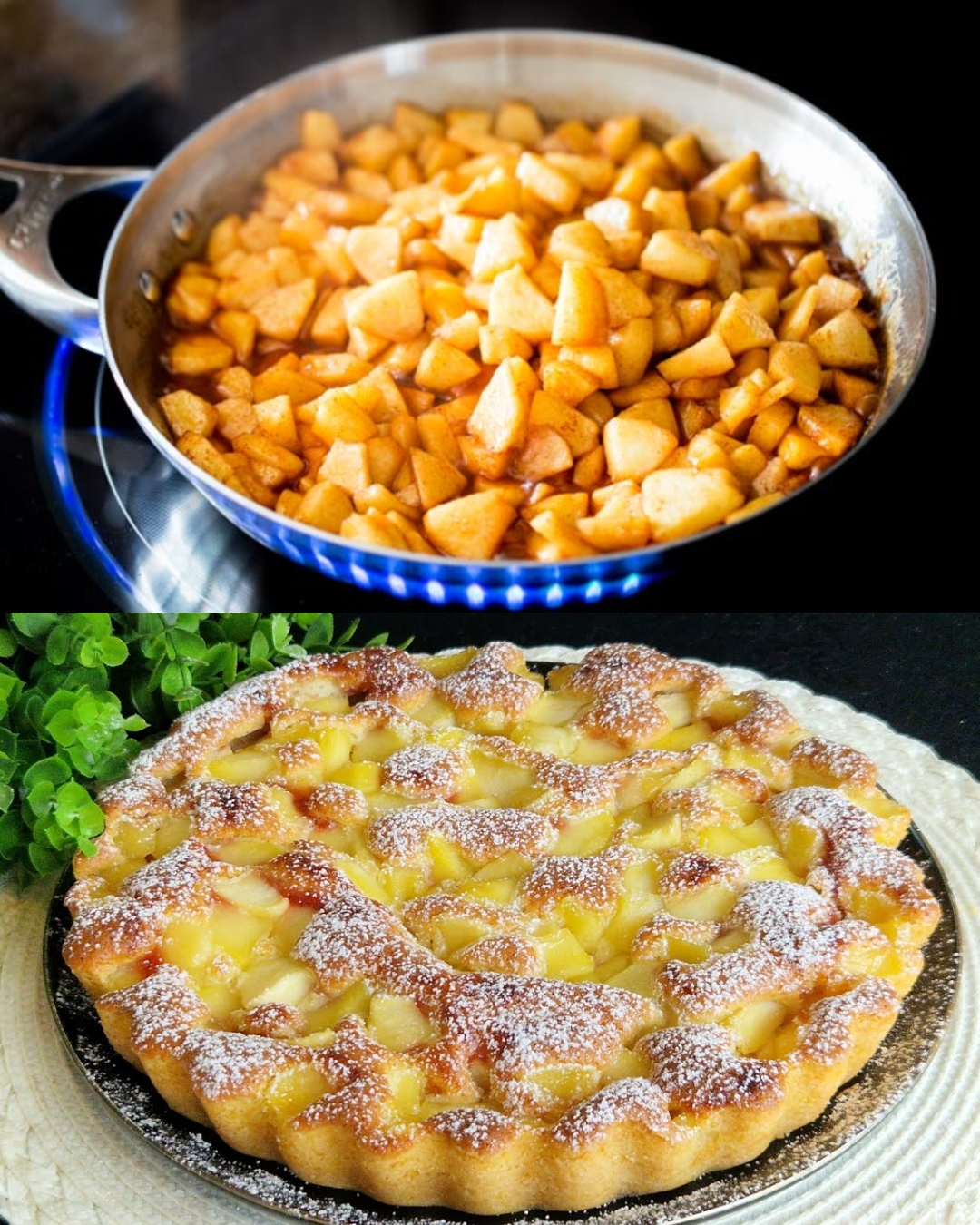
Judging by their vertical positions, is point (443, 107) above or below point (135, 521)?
above

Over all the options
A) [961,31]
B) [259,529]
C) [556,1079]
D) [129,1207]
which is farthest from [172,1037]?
[961,31]

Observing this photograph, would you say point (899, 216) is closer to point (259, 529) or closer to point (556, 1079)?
point (259, 529)

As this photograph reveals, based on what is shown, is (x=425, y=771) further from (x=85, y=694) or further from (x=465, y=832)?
(x=85, y=694)

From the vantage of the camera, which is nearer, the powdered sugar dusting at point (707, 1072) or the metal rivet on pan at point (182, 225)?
the powdered sugar dusting at point (707, 1072)

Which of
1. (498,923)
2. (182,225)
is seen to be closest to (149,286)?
(182,225)

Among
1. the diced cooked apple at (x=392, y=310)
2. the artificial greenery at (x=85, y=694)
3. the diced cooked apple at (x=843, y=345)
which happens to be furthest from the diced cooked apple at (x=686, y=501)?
the artificial greenery at (x=85, y=694)

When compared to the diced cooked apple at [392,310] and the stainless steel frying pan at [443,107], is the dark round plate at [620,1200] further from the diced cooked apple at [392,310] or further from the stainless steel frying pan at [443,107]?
the diced cooked apple at [392,310]

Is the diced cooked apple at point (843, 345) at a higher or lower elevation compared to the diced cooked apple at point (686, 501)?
higher
